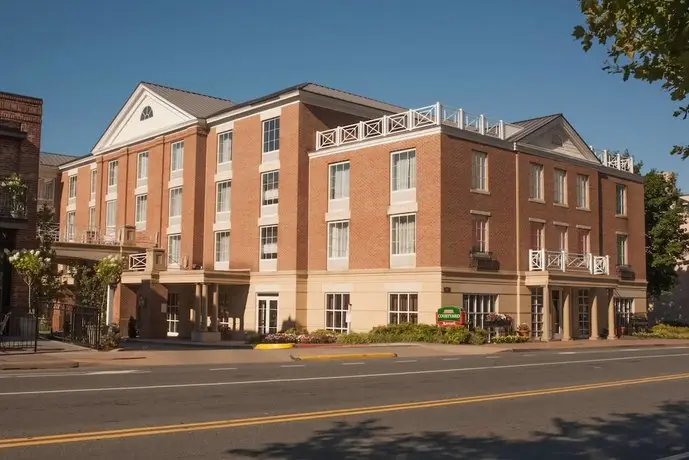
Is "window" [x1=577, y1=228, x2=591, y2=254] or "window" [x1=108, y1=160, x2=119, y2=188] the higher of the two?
"window" [x1=108, y1=160, x2=119, y2=188]

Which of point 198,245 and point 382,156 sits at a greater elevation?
point 382,156

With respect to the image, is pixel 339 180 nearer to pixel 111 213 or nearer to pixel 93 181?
pixel 111 213

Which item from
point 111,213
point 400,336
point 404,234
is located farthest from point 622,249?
point 111,213

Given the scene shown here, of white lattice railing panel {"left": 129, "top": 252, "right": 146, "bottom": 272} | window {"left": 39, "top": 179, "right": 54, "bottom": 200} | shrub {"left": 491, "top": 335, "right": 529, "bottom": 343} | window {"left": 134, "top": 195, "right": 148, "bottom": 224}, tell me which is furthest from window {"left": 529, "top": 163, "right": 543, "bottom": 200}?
window {"left": 39, "top": 179, "right": 54, "bottom": 200}

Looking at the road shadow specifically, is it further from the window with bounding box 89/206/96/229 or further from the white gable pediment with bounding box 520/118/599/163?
the window with bounding box 89/206/96/229

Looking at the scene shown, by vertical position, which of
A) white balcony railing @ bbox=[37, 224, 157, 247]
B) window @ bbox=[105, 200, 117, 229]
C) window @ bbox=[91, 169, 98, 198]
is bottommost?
white balcony railing @ bbox=[37, 224, 157, 247]

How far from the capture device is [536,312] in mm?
37938

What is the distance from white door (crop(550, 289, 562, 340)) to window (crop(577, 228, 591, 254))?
329 centimetres

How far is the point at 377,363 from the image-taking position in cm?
2242

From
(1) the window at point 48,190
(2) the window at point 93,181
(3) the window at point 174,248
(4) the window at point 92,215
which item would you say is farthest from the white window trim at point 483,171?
(1) the window at point 48,190

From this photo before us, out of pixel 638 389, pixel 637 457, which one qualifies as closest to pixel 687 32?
pixel 637 457

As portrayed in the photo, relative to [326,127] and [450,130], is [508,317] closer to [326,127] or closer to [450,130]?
[450,130]

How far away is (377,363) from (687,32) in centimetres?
1762

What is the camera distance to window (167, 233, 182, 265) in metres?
45.5
